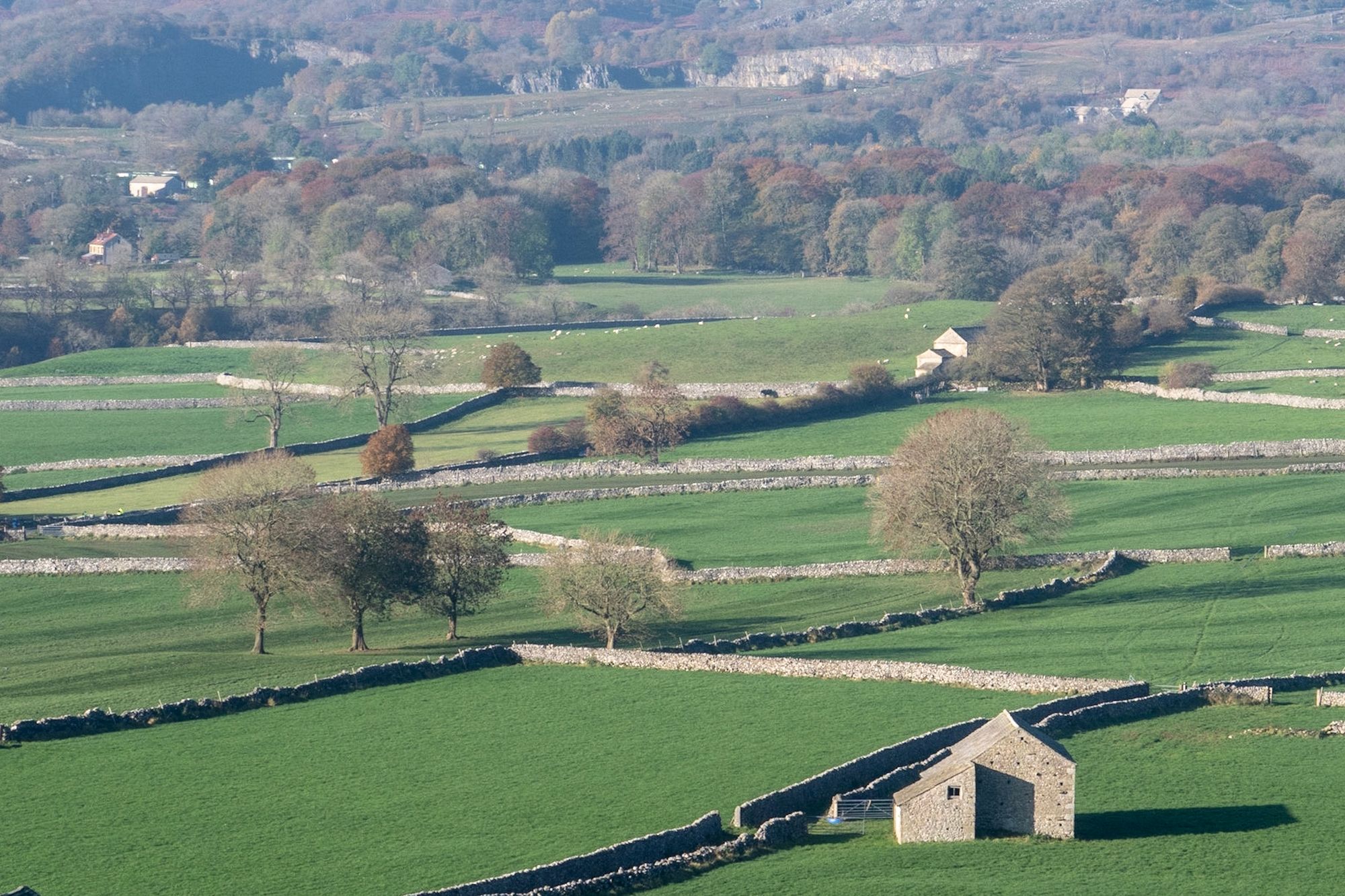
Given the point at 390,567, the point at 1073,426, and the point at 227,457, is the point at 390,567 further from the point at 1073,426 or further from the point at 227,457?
the point at 1073,426

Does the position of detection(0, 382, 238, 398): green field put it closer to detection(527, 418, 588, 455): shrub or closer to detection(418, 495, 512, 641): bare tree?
detection(527, 418, 588, 455): shrub

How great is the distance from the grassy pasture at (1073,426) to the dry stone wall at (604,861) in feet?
173

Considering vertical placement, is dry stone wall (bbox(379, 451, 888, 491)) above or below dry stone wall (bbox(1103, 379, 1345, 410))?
below

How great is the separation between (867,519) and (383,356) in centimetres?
4989

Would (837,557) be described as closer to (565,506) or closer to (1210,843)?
(565,506)

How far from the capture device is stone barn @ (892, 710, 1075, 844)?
143 ft

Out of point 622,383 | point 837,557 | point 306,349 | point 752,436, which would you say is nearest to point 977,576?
point 837,557

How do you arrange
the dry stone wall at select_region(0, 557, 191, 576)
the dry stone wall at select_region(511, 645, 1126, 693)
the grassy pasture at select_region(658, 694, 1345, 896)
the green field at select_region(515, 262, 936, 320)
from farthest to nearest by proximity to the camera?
the green field at select_region(515, 262, 936, 320) < the dry stone wall at select_region(0, 557, 191, 576) < the dry stone wall at select_region(511, 645, 1126, 693) < the grassy pasture at select_region(658, 694, 1345, 896)

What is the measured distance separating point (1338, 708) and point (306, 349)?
93.2 m

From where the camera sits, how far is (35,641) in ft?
216

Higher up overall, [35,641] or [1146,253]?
[1146,253]

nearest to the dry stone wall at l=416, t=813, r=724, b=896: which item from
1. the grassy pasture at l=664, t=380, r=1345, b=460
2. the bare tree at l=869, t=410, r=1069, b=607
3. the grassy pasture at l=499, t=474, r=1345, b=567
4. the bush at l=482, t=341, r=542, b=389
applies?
the bare tree at l=869, t=410, r=1069, b=607

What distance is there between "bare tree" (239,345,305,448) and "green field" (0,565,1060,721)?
98.9ft

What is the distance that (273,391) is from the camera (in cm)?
10781
